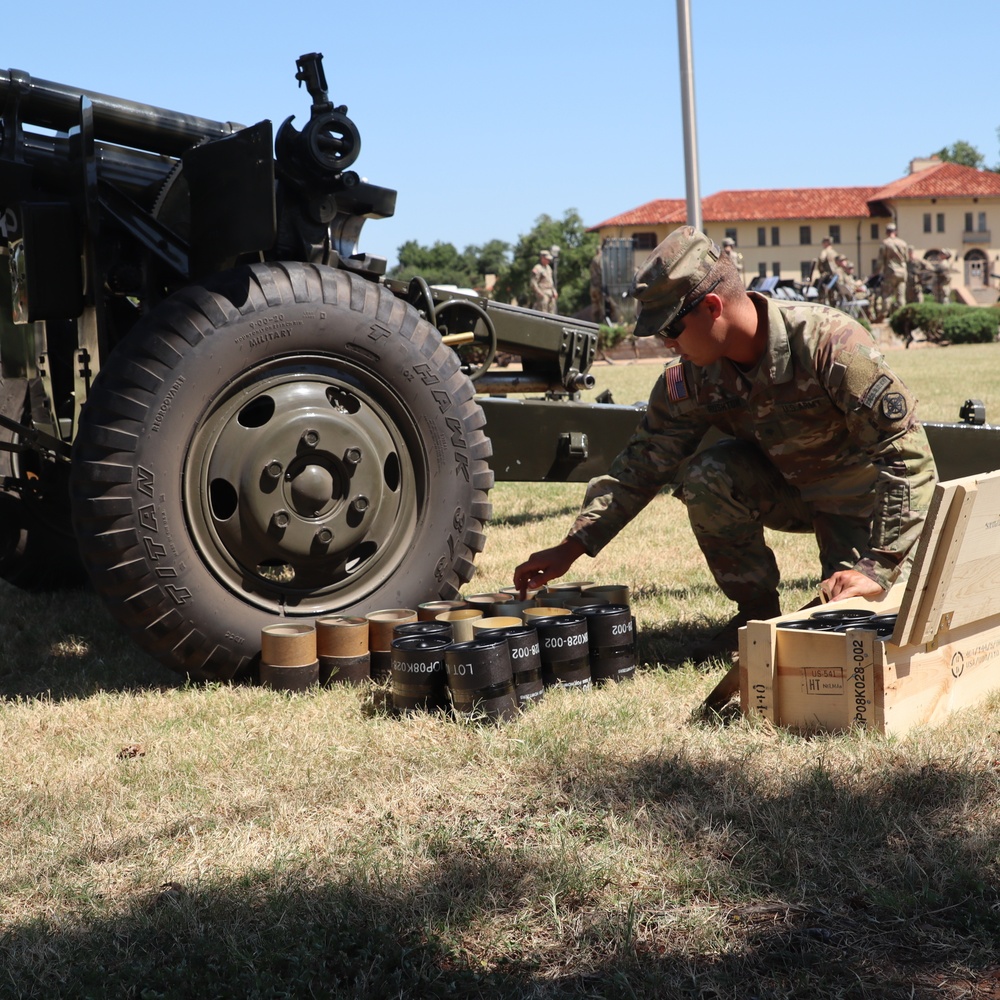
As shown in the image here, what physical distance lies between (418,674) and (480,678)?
0.22 m

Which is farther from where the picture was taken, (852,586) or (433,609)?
(433,609)

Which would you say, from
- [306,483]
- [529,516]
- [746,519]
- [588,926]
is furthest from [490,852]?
[529,516]

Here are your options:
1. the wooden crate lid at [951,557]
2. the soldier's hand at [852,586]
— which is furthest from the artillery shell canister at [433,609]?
the wooden crate lid at [951,557]

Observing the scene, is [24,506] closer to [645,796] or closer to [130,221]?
[130,221]

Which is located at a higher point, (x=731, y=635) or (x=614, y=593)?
(x=614, y=593)

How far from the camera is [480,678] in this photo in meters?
3.40

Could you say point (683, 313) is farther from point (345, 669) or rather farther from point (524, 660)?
point (345, 669)

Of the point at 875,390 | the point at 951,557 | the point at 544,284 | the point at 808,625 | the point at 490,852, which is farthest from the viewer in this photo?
the point at 544,284

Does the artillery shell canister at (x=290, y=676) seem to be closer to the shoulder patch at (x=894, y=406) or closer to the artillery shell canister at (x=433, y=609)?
the artillery shell canister at (x=433, y=609)

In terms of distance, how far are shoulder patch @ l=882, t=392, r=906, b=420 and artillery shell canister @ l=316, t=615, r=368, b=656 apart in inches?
67.5

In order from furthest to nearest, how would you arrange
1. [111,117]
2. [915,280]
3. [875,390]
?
1. [915,280]
2. [111,117]
3. [875,390]

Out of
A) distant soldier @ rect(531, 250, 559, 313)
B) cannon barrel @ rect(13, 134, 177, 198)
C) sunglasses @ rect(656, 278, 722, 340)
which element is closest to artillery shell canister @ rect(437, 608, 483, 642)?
sunglasses @ rect(656, 278, 722, 340)

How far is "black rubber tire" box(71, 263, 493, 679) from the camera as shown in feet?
12.2

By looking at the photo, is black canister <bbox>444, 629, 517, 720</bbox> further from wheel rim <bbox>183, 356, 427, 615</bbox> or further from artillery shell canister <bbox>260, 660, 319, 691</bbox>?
wheel rim <bbox>183, 356, 427, 615</bbox>
